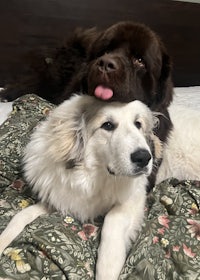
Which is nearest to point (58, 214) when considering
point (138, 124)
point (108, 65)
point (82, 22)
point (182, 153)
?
point (138, 124)

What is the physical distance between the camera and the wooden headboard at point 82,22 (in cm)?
231

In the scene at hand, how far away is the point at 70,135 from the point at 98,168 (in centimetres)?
13

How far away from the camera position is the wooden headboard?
2.31 meters

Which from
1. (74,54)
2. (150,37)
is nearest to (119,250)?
(150,37)

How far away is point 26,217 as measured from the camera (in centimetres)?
126

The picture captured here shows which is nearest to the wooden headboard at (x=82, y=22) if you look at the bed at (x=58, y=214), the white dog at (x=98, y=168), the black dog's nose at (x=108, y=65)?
the bed at (x=58, y=214)

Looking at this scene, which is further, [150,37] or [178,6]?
[178,6]

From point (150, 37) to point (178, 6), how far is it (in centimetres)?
143

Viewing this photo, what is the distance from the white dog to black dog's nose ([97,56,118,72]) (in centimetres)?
10

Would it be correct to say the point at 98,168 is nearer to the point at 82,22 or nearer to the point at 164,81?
the point at 164,81

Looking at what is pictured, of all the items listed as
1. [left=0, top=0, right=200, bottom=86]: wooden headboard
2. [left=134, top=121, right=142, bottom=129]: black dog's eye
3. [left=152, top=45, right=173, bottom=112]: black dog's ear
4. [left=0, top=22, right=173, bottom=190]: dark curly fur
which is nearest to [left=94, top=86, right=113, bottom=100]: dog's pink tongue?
[left=0, top=22, right=173, bottom=190]: dark curly fur

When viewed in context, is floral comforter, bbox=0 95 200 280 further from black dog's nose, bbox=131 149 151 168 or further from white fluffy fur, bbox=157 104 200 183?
black dog's nose, bbox=131 149 151 168

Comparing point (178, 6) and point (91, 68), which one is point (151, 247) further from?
point (178, 6)

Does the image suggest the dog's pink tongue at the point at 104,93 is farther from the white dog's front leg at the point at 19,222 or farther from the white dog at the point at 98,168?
the white dog's front leg at the point at 19,222
